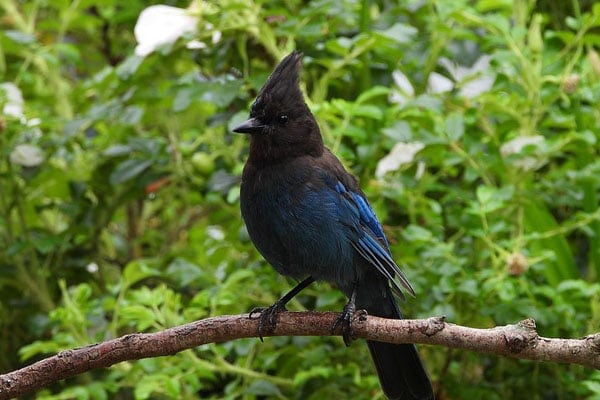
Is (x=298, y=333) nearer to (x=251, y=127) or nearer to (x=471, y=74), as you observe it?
(x=251, y=127)

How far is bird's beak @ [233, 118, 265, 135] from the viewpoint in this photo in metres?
2.33

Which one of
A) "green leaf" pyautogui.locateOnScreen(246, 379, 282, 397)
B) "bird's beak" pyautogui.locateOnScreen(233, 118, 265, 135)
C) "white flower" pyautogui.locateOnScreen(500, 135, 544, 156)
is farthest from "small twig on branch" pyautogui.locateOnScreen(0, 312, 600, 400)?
"white flower" pyautogui.locateOnScreen(500, 135, 544, 156)

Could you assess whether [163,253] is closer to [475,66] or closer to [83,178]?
[83,178]

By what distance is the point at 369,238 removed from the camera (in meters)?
2.41

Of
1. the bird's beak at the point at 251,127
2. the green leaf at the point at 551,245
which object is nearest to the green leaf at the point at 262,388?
the bird's beak at the point at 251,127

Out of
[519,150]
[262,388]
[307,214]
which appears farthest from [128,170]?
[519,150]

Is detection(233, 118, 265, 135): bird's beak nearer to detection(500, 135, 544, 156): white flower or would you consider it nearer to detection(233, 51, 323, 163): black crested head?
detection(233, 51, 323, 163): black crested head

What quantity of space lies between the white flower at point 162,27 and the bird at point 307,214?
55cm

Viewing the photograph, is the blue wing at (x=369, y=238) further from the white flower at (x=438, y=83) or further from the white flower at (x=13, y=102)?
the white flower at (x=13, y=102)

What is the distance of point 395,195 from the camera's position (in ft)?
8.93

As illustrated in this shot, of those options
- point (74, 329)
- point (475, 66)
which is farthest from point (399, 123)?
point (74, 329)

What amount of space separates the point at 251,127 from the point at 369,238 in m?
0.37

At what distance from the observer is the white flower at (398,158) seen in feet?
9.19

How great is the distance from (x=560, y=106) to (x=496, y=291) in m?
0.72
